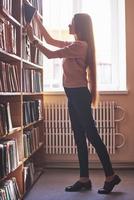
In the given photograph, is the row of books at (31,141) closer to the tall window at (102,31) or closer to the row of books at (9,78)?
the row of books at (9,78)

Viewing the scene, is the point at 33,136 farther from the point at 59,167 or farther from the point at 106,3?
the point at 106,3

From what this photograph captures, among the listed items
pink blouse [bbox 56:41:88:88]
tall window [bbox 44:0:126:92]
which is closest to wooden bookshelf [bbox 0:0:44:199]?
pink blouse [bbox 56:41:88:88]

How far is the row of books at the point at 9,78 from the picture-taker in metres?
2.31

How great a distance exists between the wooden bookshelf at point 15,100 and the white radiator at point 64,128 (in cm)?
44

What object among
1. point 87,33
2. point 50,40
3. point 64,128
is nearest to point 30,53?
point 50,40

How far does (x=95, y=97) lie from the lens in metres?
2.97

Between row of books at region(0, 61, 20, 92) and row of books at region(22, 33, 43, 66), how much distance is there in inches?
10.8

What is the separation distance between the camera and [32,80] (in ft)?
10.7

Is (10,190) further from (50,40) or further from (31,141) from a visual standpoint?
(50,40)

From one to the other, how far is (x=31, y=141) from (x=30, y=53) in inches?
29.2

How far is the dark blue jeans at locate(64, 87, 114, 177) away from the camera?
2.81 metres

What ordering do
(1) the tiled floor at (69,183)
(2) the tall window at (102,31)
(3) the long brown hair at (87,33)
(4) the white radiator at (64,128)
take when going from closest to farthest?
(1) the tiled floor at (69,183) → (3) the long brown hair at (87,33) → (4) the white radiator at (64,128) → (2) the tall window at (102,31)

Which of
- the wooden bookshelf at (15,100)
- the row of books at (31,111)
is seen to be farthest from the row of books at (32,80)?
the row of books at (31,111)

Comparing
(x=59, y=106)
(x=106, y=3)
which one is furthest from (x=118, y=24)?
(x=59, y=106)
